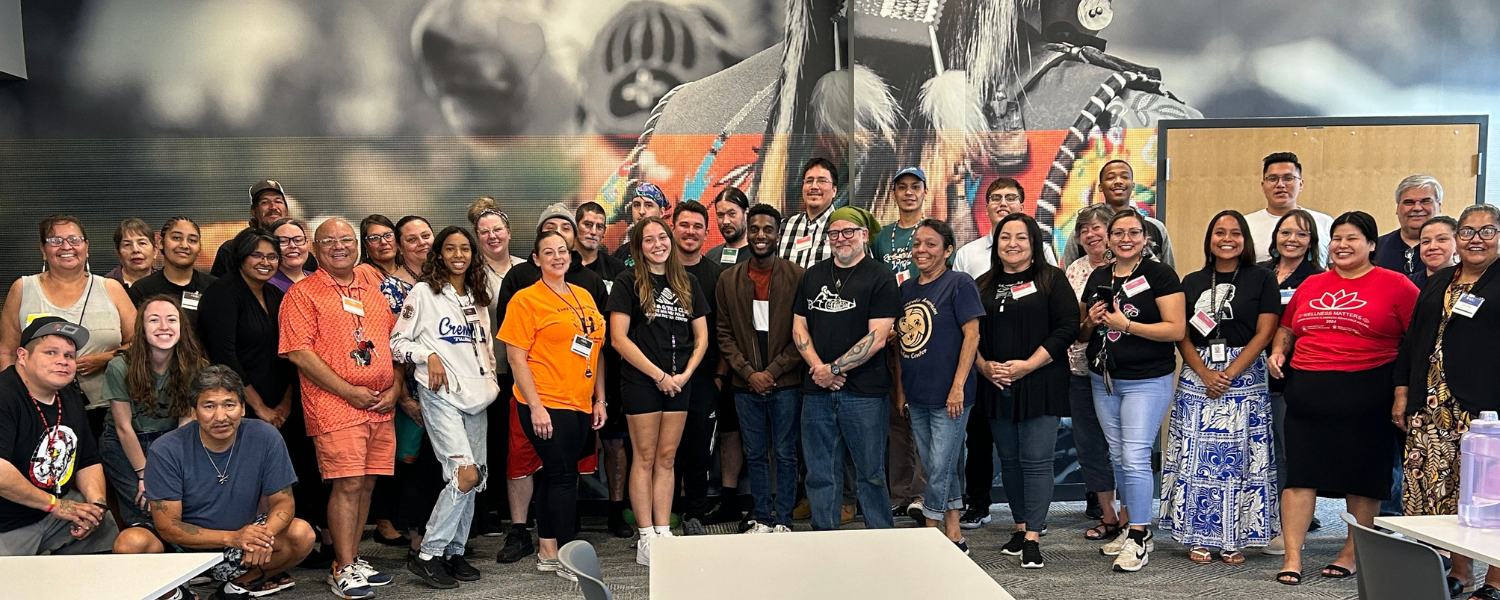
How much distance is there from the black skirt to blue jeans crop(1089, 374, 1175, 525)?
0.55m

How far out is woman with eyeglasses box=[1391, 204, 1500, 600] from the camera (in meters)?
3.38

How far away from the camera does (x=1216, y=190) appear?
5.77m

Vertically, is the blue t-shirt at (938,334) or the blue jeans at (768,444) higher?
the blue t-shirt at (938,334)

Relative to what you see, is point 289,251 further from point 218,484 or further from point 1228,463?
point 1228,463

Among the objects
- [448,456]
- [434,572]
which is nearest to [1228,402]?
[448,456]

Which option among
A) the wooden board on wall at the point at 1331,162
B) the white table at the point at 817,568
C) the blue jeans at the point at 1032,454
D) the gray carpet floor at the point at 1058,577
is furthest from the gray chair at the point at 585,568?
the wooden board on wall at the point at 1331,162

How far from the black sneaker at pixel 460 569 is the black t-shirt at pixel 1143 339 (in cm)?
297

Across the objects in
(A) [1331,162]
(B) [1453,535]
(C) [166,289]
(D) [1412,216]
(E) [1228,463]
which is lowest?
(E) [1228,463]

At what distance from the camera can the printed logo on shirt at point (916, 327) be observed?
4160 mm

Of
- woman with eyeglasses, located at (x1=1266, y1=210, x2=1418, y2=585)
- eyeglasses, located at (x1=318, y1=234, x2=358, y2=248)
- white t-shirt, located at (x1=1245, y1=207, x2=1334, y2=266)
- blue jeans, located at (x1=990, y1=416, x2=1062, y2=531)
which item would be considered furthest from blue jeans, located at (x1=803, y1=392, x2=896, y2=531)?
white t-shirt, located at (x1=1245, y1=207, x2=1334, y2=266)

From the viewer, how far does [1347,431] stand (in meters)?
3.84

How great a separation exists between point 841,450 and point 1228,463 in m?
1.69

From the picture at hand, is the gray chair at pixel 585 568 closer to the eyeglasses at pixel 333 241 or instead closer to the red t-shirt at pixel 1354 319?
the eyeglasses at pixel 333 241

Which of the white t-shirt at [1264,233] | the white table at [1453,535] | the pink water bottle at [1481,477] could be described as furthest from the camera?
the white t-shirt at [1264,233]
